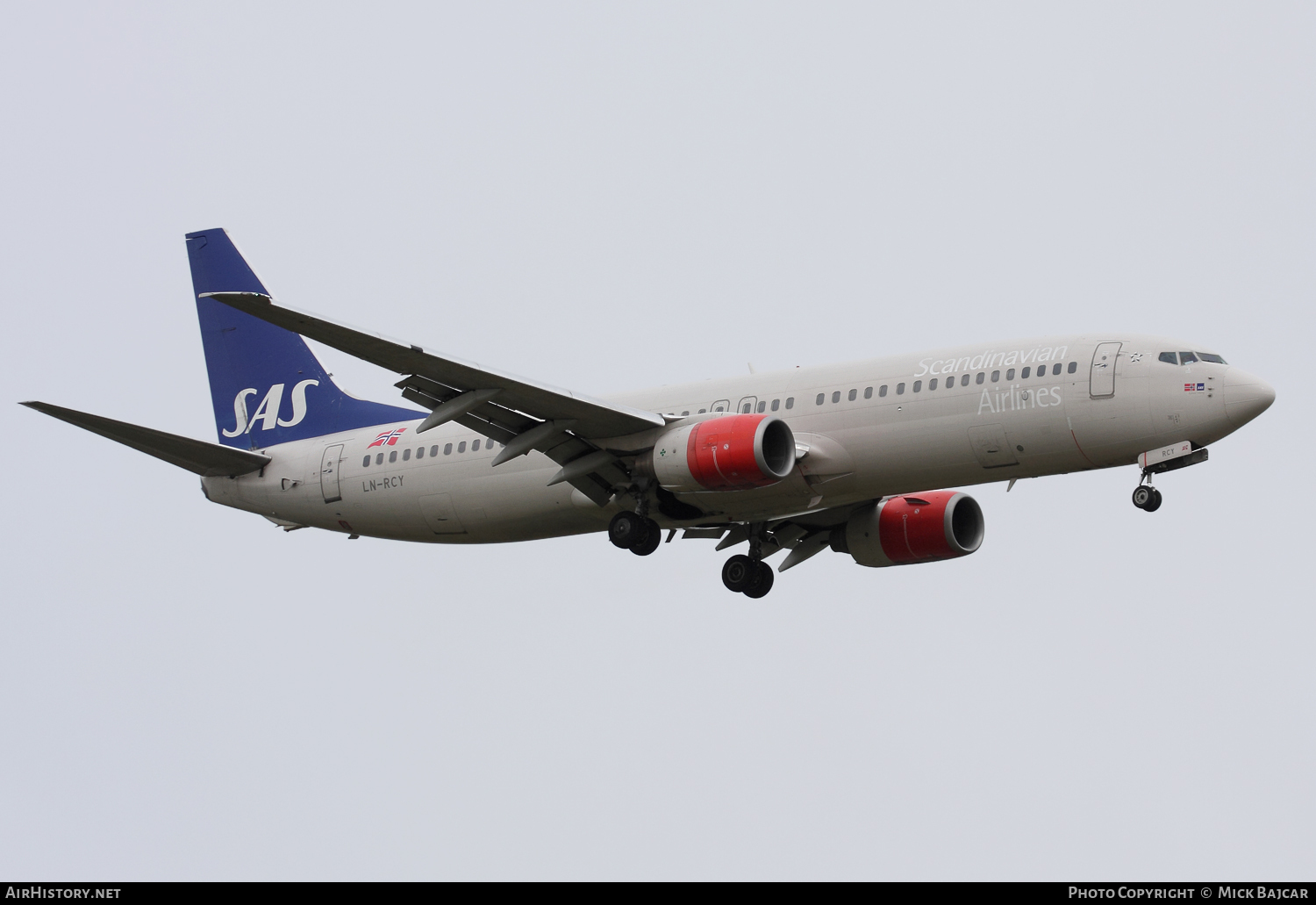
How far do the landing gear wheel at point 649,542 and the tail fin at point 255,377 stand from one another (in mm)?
7774

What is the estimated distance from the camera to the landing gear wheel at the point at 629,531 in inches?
1351

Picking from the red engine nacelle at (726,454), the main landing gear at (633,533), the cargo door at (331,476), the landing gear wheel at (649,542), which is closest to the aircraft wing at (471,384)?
the red engine nacelle at (726,454)

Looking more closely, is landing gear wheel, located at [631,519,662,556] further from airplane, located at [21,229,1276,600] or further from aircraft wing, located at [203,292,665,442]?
aircraft wing, located at [203,292,665,442]

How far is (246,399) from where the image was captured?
138 ft

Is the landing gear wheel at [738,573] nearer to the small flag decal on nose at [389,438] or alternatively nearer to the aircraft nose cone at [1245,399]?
the small flag decal on nose at [389,438]

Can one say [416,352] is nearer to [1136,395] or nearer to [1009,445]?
[1009,445]

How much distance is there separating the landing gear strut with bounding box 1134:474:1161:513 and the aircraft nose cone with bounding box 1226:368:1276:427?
6.36ft

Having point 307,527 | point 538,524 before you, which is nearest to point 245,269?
point 307,527

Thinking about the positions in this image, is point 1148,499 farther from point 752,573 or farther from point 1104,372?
point 752,573

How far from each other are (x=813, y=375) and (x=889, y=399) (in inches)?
82.5

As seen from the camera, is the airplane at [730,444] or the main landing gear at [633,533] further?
the main landing gear at [633,533]

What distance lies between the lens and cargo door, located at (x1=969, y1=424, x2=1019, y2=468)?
31875 millimetres

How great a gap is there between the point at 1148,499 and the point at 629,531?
10435mm

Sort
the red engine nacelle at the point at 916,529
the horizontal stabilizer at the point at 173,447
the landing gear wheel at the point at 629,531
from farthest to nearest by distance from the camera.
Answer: the red engine nacelle at the point at 916,529
the landing gear wheel at the point at 629,531
the horizontal stabilizer at the point at 173,447
